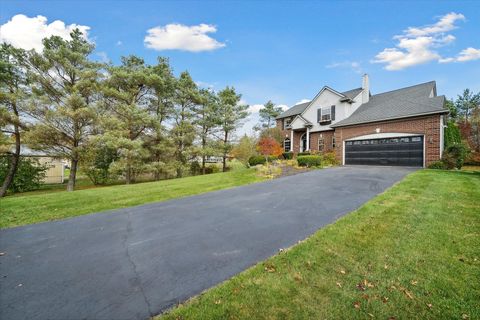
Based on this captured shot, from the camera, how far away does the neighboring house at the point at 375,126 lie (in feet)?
45.1

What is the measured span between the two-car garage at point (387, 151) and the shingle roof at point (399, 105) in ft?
5.56

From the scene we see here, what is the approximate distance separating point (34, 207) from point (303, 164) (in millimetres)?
14669


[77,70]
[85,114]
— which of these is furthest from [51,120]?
[77,70]

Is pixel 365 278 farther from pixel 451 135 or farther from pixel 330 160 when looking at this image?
pixel 451 135

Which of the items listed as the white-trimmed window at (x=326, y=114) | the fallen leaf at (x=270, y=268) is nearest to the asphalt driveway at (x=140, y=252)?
the fallen leaf at (x=270, y=268)

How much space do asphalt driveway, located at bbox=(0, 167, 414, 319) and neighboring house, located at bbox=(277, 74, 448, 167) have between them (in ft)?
37.1

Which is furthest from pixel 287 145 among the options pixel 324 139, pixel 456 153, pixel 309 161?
pixel 456 153

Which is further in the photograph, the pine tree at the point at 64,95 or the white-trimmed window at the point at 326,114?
the white-trimmed window at the point at 326,114

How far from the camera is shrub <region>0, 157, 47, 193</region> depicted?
651 inches

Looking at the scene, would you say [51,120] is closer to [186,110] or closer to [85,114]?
[85,114]

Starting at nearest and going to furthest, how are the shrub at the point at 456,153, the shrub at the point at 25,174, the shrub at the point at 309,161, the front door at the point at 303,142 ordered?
the shrub at the point at 456,153, the shrub at the point at 309,161, the shrub at the point at 25,174, the front door at the point at 303,142

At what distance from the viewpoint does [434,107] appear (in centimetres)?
1369

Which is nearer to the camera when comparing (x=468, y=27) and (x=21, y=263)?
(x=21, y=263)

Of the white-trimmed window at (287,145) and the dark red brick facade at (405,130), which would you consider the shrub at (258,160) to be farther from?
the white-trimmed window at (287,145)
